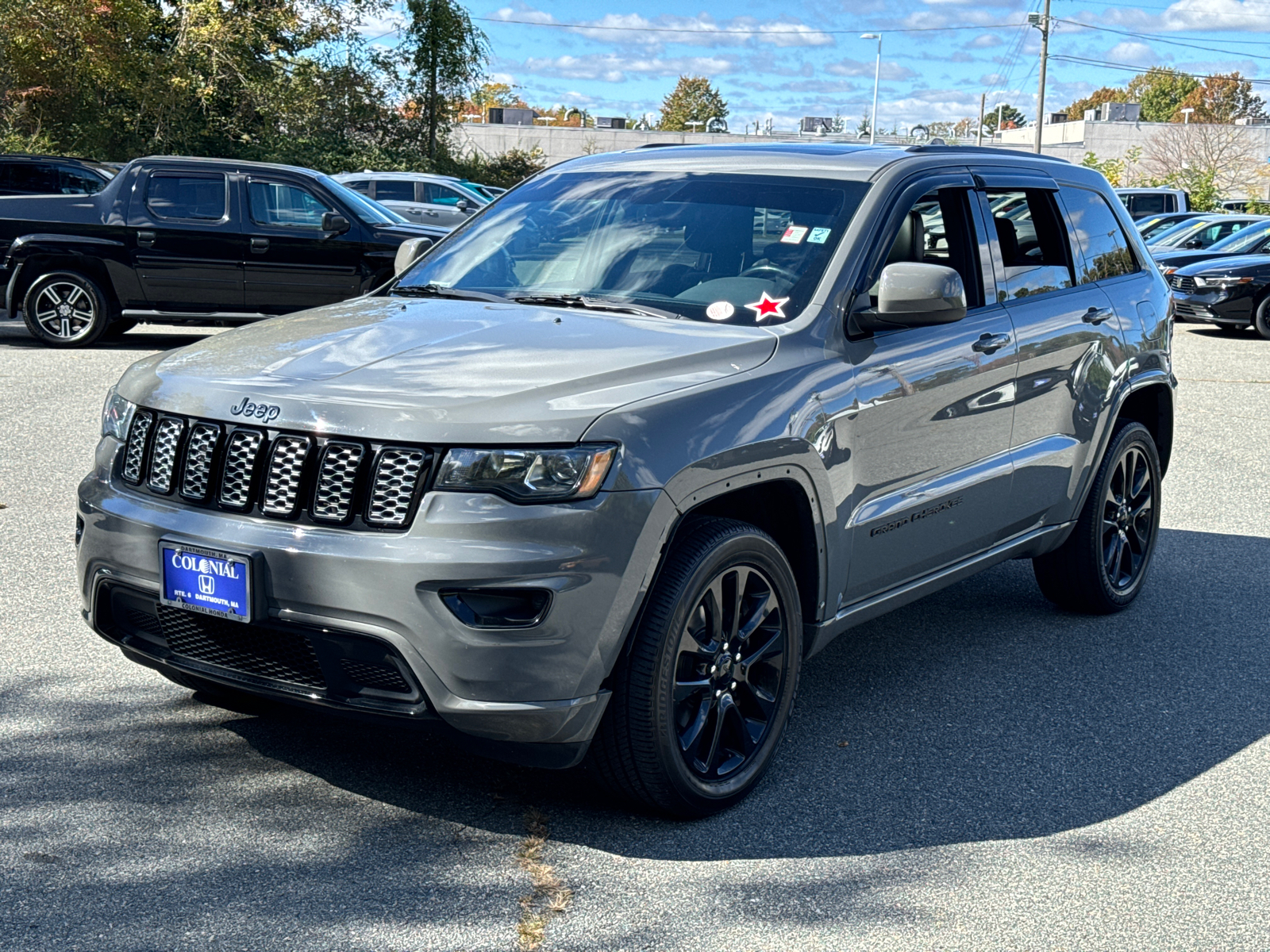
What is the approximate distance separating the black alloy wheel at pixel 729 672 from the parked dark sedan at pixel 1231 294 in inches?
678

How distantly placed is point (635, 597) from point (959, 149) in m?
2.72

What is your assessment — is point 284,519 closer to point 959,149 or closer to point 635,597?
point 635,597

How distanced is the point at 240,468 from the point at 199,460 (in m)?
0.16

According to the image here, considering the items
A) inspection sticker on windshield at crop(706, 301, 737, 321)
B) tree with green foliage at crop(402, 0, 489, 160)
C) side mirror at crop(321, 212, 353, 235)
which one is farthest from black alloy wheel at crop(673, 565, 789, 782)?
tree with green foliage at crop(402, 0, 489, 160)

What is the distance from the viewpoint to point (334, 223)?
13133 mm

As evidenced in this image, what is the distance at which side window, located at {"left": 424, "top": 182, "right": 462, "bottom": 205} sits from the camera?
23.2 metres

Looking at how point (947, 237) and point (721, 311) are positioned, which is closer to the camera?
point (721, 311)

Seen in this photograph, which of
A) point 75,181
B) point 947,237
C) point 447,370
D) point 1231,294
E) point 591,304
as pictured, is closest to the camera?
point 447,370

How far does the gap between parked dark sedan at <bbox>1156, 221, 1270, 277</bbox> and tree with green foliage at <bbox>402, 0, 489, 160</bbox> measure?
22470 mm

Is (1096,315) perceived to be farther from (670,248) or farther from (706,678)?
(706,678)

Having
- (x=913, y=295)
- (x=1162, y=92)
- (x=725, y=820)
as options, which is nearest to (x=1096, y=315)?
(x=913, y=295)

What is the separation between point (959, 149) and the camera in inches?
212

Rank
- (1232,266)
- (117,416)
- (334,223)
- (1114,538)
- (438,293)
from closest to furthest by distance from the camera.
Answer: (117,416)
(438,293)
(1114,538)
(334,223)
(1232,266)

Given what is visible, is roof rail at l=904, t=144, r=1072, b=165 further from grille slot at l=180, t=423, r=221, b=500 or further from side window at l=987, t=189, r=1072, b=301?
grille slot at l=180, t=423, r=221, b=500
